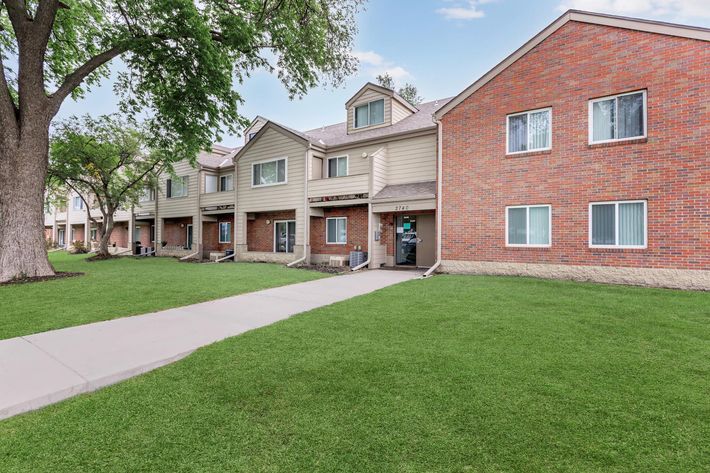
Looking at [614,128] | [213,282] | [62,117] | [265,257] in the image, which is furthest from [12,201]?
[614,128]

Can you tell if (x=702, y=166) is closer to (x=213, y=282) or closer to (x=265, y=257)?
(x=213, y=282)

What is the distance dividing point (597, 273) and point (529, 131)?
5.07 meters

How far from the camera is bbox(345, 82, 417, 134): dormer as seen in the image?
1753cm

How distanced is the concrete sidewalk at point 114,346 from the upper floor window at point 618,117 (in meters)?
9.52

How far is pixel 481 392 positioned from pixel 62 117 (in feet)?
83.5

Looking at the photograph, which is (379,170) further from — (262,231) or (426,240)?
(262,231)

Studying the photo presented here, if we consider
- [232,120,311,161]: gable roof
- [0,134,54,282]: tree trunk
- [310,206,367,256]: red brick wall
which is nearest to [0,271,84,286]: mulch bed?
[0,134,54,282]: tree trunk

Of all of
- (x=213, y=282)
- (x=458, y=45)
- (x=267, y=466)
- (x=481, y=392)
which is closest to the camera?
(x=267, y=466)

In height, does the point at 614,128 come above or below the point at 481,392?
above


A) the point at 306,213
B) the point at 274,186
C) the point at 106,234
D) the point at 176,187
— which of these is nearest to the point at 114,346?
the point at 306,213

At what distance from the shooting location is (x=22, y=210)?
418 inches

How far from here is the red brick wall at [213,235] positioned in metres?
22.3

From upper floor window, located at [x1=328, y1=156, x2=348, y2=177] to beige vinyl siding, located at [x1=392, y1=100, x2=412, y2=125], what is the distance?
327 cm

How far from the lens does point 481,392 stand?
3.34 meters
